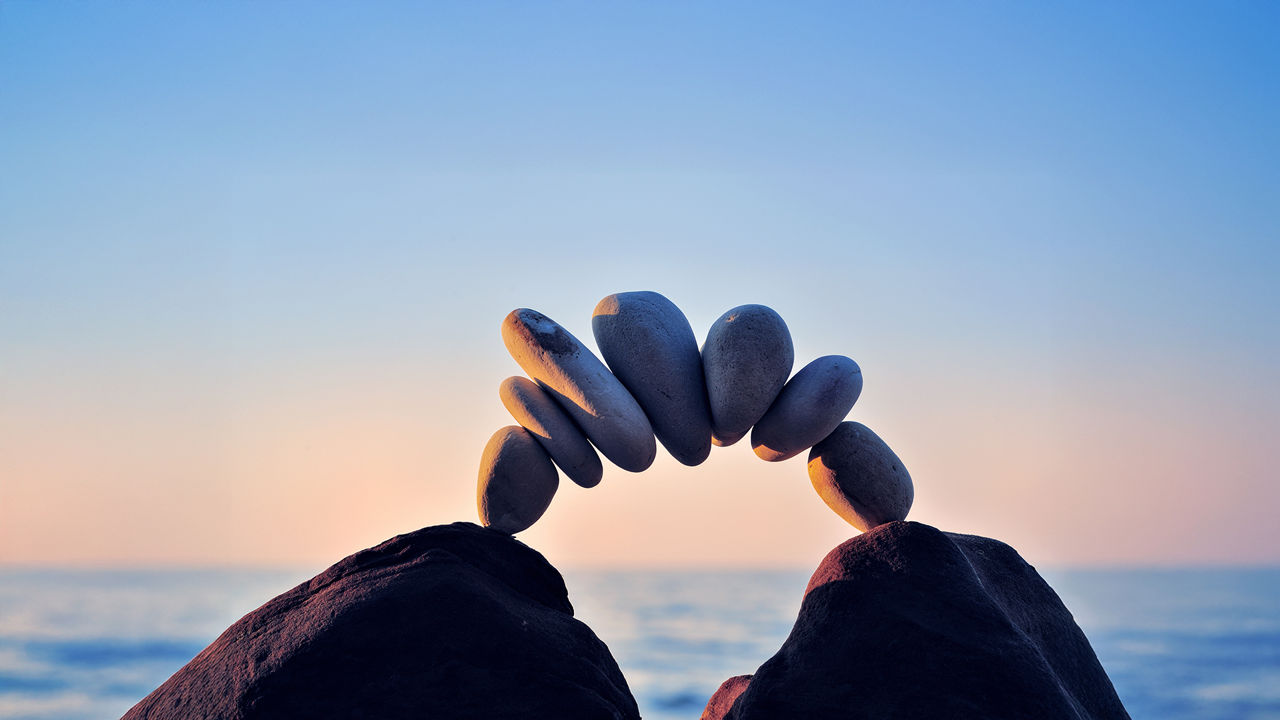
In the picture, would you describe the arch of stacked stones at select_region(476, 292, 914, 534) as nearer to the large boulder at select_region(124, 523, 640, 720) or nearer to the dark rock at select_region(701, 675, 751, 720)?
the large boulder at select_region(124, 523, 640, 720)

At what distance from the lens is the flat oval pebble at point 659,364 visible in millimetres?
5004

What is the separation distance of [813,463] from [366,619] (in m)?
2.30

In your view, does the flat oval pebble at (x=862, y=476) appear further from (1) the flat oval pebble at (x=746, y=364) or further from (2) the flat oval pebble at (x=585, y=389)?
(2) the flat oval pebble at (x=585, y=389)

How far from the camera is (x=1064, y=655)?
4.87 m

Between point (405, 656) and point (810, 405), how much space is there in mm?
2151

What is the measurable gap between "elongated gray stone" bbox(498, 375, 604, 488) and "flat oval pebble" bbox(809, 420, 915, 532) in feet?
3.72

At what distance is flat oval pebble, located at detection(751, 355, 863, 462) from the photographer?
195 inches

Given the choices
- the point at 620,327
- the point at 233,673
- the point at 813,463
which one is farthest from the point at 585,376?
the point at 233,673

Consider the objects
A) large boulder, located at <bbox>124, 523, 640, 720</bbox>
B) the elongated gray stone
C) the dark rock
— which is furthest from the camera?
the dark rock

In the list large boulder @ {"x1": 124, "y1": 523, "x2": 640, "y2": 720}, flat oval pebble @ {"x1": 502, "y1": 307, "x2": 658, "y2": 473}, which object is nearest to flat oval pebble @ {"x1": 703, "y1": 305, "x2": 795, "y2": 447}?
flat oval pebble @ {"x1": 502, "y1": 307, "x2": 658, "y2": 473}

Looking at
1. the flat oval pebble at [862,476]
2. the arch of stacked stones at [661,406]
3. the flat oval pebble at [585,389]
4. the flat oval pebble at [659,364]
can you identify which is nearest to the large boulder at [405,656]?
the arch of stacked stones at [661,406]

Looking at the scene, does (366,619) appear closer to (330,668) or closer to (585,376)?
(330,668)

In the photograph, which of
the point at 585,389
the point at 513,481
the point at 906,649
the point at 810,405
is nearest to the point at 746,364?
the point at 810,405

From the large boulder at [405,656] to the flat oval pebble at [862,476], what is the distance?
1.42 m
